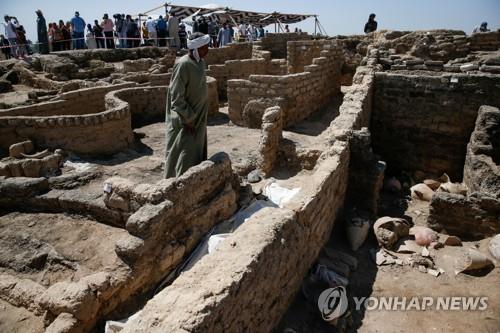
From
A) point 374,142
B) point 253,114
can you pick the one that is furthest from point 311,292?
point 253,114

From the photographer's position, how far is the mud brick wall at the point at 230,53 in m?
16.8

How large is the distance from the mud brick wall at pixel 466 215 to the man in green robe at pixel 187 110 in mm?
3834

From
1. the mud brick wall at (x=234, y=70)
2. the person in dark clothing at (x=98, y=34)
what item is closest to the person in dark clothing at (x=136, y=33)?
the person in dark clothing at (x=98, y=34)

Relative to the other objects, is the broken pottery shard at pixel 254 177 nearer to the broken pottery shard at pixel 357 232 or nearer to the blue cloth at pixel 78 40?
the broken pottery shard at pixel 357 232

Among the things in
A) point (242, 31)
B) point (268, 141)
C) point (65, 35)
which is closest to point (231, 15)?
point (242, 31)

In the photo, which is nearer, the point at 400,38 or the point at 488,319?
the point at 488,319

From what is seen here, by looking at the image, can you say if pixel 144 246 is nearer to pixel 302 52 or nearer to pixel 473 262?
pixel 473 262

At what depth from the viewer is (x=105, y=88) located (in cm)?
1138

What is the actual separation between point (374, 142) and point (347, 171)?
12.3 ft

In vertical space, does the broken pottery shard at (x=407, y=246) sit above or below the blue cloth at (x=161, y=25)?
below

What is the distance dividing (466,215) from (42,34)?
1958cm

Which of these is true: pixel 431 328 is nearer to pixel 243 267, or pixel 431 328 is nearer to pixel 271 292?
pixel 271 292

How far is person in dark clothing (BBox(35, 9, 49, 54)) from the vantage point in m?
17.2

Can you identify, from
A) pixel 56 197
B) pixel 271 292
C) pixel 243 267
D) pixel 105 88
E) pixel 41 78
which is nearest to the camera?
pixel 243 267
